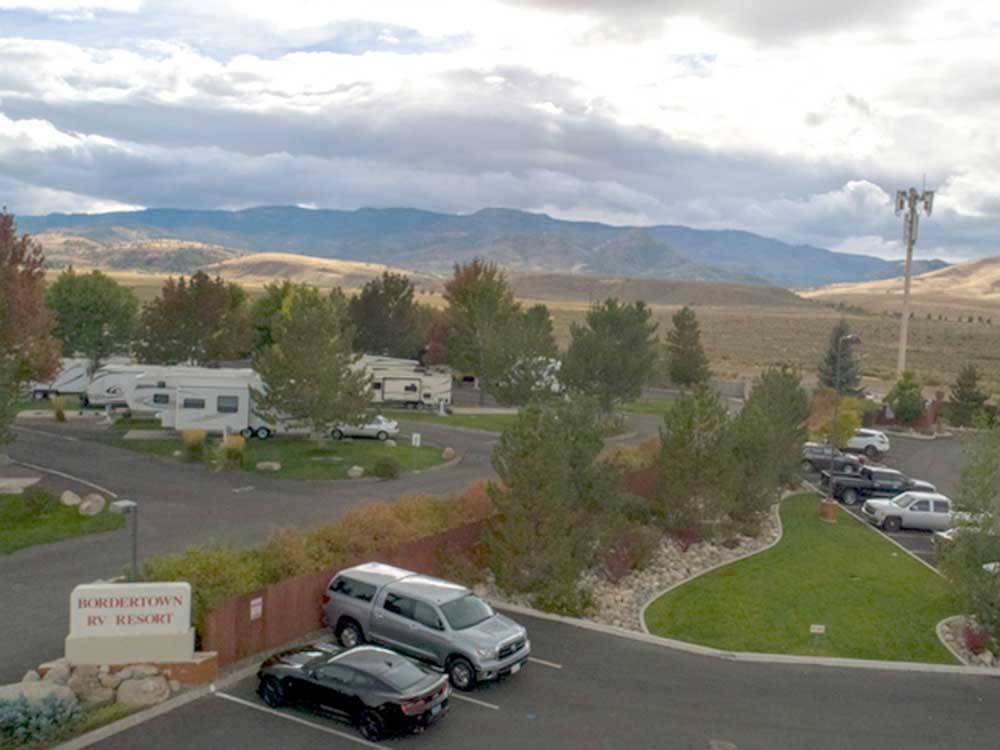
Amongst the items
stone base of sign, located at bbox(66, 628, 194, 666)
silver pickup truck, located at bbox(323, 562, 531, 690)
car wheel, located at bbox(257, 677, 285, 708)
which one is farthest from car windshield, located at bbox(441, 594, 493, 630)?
stone base of sign, located at bbox(66, 628, 194, 666)

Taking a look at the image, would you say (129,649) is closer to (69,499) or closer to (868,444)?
(69,499)

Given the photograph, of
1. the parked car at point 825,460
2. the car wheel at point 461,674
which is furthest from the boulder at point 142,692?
the parked car at point 825,460

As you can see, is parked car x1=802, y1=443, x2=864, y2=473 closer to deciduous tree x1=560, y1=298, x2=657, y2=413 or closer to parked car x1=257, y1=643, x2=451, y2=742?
deciduous tree x1=560, y1=298, x2=657, y2=413

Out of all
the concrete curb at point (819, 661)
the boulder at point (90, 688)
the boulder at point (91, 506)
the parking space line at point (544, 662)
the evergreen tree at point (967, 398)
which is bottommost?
the concrete curb at point (819, 661)

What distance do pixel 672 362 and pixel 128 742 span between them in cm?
5580

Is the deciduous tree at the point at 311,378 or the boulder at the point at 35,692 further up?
the deciduous tree at the point at 311,378

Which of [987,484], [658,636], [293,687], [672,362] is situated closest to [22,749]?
[293,687]

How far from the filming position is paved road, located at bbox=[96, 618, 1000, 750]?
14.8 metres

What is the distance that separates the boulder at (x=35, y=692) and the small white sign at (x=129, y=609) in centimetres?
136

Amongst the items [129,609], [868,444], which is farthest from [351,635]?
[868,444]

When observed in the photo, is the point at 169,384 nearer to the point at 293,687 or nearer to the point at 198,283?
the point at 198,283

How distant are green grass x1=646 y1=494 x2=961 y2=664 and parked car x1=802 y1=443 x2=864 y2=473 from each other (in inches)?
494

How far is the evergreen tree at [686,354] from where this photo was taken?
65.4 m

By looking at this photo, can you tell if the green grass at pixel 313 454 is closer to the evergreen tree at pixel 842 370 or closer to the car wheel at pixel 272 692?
the car wheel at pixel 272 692
